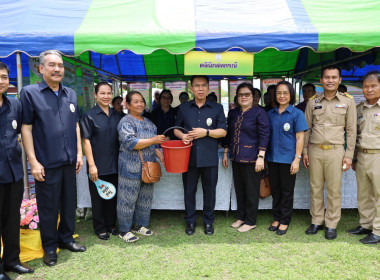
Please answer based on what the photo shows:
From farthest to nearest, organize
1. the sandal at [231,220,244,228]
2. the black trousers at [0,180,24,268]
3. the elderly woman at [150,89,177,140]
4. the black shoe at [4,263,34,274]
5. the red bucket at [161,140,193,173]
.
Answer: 1. the elderly woman at [150,89,177,140]
2. the sandal at [231,220,244,228]
3. the red bucket at [161,140,193,173]
4. the black shoe at [4,263,34,274]
5. the black trousers at [0,180,24,268]

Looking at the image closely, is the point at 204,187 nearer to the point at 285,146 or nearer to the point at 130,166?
the point at 130,166

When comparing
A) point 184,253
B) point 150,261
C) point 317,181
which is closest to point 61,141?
point 150,261

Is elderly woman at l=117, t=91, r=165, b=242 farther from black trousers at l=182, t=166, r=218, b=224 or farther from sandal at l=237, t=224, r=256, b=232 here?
sandal at l=237, t=224, r=256, b=232

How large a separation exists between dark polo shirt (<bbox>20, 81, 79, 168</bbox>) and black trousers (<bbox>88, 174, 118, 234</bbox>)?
0.60m

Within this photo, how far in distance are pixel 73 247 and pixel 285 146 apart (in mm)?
2617

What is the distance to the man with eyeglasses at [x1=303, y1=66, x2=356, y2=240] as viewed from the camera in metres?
3.18

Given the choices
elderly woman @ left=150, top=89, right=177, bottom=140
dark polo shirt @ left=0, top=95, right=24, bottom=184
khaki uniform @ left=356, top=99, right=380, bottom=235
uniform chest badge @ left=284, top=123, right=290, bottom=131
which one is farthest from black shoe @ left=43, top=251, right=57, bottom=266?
khaki uniform @ left=356, top=99, right=380, bottom=235

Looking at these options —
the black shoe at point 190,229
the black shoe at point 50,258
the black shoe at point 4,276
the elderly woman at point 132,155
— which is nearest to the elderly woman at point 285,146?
the black shoe at point 190,229

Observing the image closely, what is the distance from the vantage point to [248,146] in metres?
3.32

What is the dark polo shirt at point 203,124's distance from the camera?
10.8 feet

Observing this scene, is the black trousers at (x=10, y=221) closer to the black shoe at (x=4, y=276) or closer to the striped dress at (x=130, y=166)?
the black shoe at (x=4, y=276)

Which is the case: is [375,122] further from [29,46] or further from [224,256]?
[29,46]

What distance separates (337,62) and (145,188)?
3933 millimetres

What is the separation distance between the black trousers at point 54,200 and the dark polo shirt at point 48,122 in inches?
5.0
